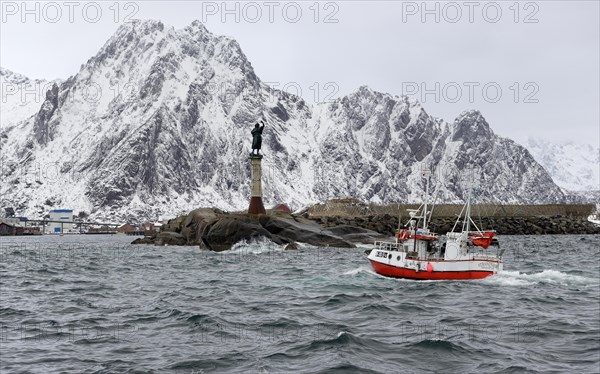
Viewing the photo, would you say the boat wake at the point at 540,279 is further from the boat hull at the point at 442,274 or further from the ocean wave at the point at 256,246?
the ocean wave at the point at 256,246

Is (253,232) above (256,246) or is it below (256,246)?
above

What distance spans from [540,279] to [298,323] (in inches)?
928

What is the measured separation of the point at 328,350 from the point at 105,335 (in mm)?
8674

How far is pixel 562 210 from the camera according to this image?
199 meters

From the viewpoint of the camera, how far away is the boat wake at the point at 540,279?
4239 cm

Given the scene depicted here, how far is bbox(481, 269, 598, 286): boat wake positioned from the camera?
42.4 m

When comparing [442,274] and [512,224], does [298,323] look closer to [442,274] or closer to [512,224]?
[442,274]

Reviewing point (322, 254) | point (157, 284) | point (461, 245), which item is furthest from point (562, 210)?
point (157, 284)

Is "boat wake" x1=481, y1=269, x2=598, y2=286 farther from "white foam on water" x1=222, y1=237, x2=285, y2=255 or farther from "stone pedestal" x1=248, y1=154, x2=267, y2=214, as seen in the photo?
"stone pedestal" x1=248, y1=154, x2=267, y2=214

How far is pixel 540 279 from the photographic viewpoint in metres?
44.1

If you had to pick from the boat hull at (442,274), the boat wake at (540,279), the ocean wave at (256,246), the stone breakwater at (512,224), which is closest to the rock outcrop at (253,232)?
the ocean wave at (256,246)

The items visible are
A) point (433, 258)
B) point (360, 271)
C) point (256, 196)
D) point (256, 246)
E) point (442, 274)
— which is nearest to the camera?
point (442, 274)

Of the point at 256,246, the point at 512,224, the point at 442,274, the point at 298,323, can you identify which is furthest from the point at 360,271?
the point at 512,224

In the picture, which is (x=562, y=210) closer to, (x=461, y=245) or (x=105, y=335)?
(x=461, y=245)
